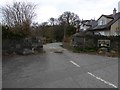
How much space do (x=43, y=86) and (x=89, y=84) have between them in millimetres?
1898

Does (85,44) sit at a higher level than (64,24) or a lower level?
lower

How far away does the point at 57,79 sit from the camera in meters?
9.38

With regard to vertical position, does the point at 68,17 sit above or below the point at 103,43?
above

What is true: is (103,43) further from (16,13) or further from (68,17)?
(68,17)

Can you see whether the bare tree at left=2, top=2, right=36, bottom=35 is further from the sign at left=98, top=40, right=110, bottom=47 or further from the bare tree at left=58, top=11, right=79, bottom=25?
the bare tree at left=58, top=11, right=79, bottom=25

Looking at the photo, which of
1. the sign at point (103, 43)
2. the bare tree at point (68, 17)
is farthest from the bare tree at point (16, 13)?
the bare tree at point (68, 17)

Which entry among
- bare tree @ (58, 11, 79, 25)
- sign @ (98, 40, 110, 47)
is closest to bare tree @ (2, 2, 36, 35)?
sign @ (98, 40, 110, 47)

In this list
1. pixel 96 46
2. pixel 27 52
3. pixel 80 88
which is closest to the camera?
pixel 80 88

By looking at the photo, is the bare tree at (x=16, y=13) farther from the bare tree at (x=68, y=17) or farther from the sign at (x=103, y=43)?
the bare tree at (x=68, y=17)

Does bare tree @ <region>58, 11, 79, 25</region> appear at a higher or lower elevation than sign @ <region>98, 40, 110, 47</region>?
higher

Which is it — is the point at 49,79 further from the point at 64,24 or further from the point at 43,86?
the point at 64,24

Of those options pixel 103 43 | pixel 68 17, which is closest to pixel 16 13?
pixel 103 43

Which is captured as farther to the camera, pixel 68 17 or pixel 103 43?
pixel 68 17

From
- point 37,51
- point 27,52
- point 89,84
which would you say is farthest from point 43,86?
point 37,51
